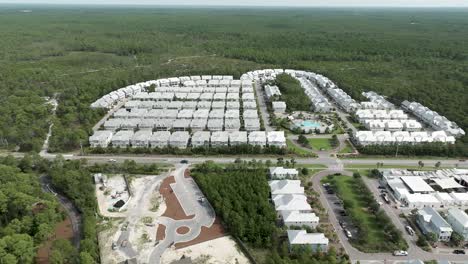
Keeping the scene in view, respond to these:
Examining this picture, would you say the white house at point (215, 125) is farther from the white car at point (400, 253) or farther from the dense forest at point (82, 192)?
the white car at point (400, 253)

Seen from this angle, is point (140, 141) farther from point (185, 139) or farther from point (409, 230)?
point (409, 230)

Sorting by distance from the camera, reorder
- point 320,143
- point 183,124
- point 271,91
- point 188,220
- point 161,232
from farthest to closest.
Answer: point 271,91
point 183,124
point 320,143
point 188,220
point 161,232

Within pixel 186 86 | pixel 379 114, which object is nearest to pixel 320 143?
pixel 379 114

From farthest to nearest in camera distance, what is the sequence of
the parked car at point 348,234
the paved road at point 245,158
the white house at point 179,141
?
1. the white house at point 179,141
2. the paved road at point 245,158
3. the parked car at point 348,234

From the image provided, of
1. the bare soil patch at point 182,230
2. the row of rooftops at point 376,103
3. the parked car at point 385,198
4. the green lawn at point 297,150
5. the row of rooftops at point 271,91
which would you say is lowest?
the bare soil patch at point 182,230

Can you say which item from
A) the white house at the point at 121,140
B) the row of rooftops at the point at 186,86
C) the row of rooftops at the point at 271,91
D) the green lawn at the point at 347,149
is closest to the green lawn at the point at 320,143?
the green lawn at the point at 347,149

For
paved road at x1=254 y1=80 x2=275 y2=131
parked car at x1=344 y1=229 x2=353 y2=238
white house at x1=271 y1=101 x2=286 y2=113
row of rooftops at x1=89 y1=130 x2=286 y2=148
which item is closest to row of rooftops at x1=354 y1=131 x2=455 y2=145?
row of rooftops at x1=89 y1=130 x2=286 y2=148

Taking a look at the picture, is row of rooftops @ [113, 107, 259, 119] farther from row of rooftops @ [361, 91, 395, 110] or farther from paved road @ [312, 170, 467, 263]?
paved road @ [312, 170, 467, 263]
